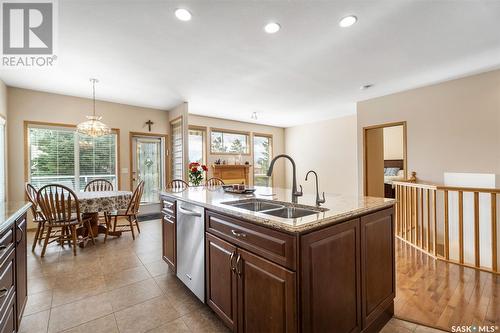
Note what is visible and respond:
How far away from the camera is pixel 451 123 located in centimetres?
381

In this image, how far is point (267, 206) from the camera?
205cm

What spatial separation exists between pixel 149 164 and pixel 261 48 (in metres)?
4.17

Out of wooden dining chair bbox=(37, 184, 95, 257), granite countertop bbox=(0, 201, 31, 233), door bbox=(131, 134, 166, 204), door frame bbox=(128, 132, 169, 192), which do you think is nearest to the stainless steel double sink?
granite countertop bbox=(0, 201, 31, 233)

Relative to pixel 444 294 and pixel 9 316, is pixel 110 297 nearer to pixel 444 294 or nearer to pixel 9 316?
pixel 9 316

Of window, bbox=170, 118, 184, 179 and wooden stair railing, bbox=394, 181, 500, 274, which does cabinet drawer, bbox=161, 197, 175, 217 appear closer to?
window, bbox=170, 118, 184, 179

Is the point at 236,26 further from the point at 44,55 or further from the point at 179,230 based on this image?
the point at 44,55

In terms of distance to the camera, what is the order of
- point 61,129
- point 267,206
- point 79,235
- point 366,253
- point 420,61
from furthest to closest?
point 61,129 < point 79,235 < point 420,61 < point 267,206 < point 366,253

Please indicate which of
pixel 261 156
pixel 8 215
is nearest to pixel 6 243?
pixel 8 215

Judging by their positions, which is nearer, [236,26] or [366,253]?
[366,253]

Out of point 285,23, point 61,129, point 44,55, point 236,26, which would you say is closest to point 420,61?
point 285,23

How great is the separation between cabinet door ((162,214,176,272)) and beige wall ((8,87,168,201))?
3.22 meters

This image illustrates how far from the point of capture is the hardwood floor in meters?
1.83

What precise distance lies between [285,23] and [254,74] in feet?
4.24

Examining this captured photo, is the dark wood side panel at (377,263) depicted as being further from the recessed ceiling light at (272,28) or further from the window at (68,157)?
the window at (68,157)
